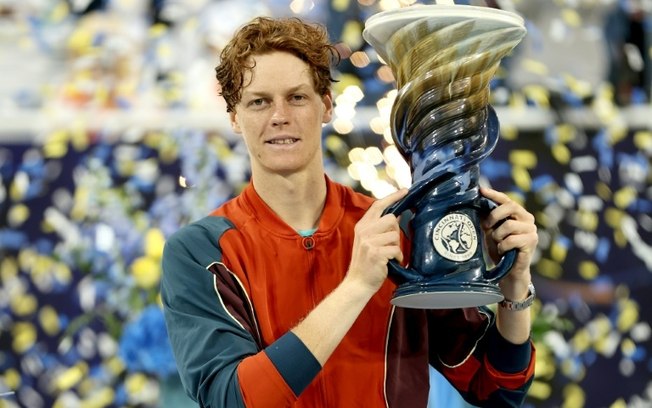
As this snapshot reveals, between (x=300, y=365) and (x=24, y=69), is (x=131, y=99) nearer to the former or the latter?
(x=24, y=69)

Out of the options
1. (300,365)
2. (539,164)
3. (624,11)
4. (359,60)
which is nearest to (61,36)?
(359,60)

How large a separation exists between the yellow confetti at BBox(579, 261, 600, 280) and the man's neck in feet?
5.17

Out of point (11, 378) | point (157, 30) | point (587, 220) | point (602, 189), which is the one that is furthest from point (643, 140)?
point (11, 378)

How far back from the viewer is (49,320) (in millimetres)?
2893

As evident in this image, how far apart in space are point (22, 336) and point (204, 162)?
72 cm

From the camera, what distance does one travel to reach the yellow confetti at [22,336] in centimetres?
288

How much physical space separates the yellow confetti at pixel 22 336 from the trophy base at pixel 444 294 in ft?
5.70

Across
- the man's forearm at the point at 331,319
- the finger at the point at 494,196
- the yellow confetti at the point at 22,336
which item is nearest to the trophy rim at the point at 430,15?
the finger at the point at 494,196

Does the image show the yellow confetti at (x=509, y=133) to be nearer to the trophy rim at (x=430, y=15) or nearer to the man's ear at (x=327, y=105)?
the man's ear at (x=327, y=105)

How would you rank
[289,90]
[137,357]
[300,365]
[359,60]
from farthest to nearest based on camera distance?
[359,60] < [137,357] < [289,90] < [300,365]

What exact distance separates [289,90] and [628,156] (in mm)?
1753

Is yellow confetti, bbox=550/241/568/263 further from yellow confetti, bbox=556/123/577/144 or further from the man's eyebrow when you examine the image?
the man's eyebrow

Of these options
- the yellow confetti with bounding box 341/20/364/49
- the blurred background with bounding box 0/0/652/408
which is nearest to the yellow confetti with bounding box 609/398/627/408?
the blurred background with bounding box 0/0/652/408

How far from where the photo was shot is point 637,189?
2.98 meters
